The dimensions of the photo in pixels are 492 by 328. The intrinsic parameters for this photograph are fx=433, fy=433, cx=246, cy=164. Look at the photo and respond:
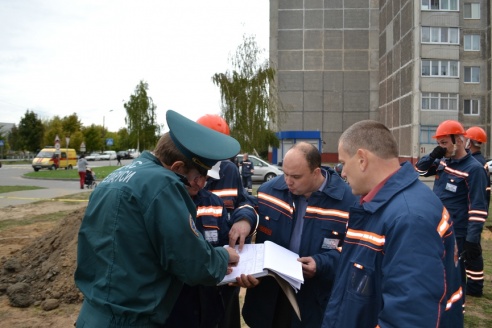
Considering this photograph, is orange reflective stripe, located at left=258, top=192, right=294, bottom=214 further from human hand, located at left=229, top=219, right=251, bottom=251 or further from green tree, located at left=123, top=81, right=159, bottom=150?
green tree, located at left=123, top=81, right=159, bottom=150

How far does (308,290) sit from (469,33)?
145 feet

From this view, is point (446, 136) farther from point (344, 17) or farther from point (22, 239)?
point (344, 17)

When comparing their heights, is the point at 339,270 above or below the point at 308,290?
above

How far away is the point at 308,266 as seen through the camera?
283cm

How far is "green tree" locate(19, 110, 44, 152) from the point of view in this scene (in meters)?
58.5

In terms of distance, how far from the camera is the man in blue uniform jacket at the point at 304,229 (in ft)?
9.80

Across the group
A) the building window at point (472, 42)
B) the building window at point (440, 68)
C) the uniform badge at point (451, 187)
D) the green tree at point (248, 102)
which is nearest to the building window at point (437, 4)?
the building window at point (472, 42)

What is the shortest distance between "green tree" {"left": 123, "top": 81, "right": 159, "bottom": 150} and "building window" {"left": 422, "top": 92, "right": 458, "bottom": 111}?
2889 centimetres

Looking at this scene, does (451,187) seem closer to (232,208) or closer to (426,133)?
(232,208)

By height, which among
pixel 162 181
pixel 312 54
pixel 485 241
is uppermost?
pixel 312 54

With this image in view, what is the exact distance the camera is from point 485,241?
9.34m

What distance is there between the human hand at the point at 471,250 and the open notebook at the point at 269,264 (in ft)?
10.5

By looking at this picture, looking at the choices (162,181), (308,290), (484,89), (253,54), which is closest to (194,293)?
(308,290)

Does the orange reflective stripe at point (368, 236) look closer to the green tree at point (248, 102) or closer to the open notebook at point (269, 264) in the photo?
the open notebook at point (269, 264)
